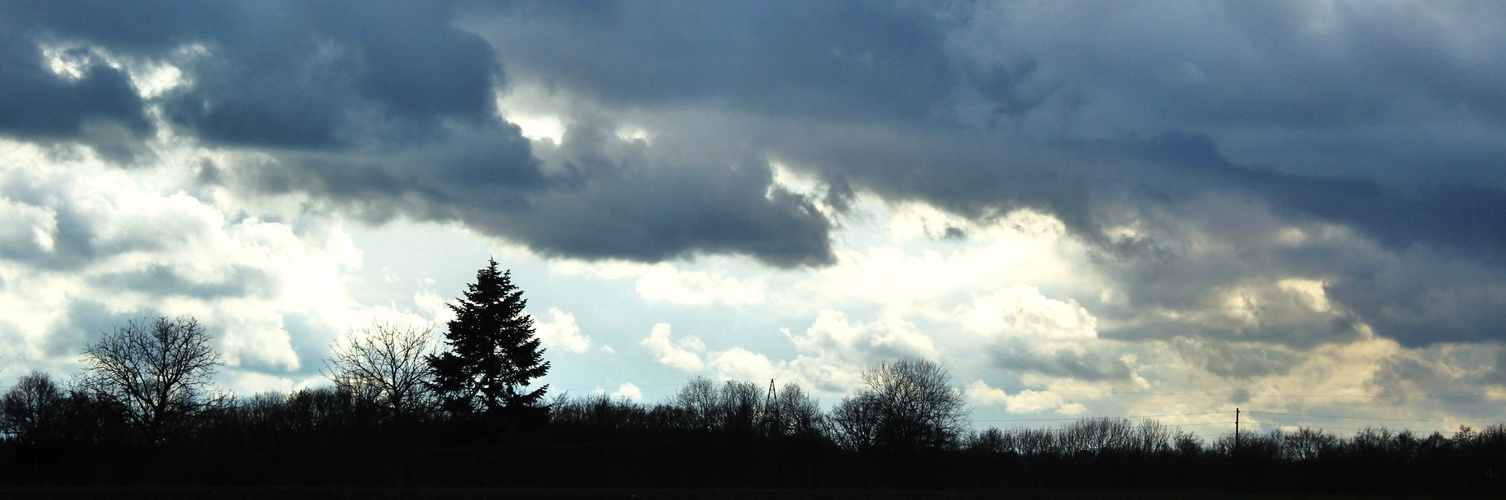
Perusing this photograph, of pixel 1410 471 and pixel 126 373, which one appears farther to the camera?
pixel 1410 471

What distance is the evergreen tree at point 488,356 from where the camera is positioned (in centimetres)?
7156

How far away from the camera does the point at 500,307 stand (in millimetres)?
72188

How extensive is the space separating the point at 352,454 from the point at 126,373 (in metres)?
21.5

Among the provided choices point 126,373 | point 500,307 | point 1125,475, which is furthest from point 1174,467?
point 126,373

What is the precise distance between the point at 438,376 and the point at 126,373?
923 inches

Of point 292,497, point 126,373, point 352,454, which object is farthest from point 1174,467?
point 126,373

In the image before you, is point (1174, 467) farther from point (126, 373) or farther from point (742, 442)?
point (126, 373)

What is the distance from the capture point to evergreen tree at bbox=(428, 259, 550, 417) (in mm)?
71562

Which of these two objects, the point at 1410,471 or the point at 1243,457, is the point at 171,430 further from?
the point at 1410,471

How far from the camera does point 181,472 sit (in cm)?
6756

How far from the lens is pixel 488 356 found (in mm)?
71750

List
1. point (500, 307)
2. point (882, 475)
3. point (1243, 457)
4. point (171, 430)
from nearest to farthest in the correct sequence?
point (500, 307) → point (171, 430) → point (882, 475) → point (1243, 457)

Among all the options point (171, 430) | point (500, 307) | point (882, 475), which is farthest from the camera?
point (882, 475)

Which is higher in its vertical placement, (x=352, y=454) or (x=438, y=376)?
(x=438, y=376)
